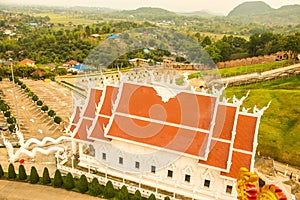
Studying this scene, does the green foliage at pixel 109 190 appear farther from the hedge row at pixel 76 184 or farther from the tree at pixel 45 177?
the tree at pixel 45 177

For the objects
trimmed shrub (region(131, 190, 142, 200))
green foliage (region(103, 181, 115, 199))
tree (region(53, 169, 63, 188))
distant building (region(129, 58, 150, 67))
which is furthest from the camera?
distant building (region(129, 58, 150, 67))

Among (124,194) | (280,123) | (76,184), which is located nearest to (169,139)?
(124,194)

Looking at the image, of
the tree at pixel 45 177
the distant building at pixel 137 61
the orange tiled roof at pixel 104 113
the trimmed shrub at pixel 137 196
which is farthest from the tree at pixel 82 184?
the distant building at pixel 137 61

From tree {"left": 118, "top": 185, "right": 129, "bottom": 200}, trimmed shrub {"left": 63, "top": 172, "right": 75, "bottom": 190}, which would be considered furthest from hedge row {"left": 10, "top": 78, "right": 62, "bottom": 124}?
tree {"left": 118, "top": 185, "right": 129, "bottom": 200}

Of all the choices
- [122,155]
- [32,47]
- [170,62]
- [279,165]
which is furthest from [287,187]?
[32,47]

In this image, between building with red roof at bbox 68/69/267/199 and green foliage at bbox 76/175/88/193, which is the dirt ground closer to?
green foliage at bbox 76/175/88/193

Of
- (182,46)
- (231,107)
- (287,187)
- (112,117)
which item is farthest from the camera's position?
(182,46)

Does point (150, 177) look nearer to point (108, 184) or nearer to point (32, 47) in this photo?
point (108, 184)
